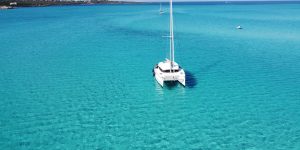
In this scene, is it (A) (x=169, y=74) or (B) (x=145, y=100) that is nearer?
(B) (x=145, y=100)

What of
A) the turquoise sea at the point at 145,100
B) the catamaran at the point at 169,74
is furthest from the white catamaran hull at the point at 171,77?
the turquoise sea at the point at 145,100

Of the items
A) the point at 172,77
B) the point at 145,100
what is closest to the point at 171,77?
the point at 172,77

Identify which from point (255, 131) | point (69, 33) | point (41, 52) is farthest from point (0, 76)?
point (69, 33)

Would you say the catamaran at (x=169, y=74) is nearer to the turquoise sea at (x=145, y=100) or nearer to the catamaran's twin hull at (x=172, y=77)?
the catamaran's twin hull at (x=172, y=77)

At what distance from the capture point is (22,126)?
34.7 m

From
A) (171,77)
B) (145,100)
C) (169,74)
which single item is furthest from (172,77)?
(145,100)

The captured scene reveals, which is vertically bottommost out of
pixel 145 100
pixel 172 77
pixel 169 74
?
pixel 145 100

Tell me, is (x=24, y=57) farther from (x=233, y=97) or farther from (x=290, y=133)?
(x=290, y=133)

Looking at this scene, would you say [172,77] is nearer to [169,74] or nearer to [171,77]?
[171,77]

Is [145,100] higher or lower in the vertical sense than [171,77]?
lower

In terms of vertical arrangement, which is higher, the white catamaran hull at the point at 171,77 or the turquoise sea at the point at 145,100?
the white catamaran hull at the point at 171,77

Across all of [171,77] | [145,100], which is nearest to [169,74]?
[171,77]

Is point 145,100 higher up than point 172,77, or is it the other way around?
point 172,77

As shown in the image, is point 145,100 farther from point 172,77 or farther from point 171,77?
point 172,77
